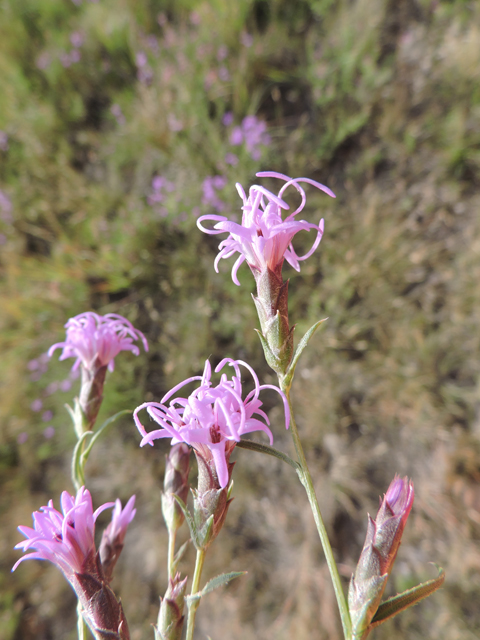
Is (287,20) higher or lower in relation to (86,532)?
higher

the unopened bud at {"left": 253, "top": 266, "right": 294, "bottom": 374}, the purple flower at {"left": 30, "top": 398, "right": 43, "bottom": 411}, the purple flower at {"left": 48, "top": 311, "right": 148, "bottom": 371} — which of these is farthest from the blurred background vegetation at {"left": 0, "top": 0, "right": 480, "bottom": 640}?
the unopened bud at {"left": 253, "top": 266, "right": 294, "bottom": 374}

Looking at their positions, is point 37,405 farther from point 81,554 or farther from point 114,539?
point 81,554

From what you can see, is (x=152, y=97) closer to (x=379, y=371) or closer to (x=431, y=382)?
(x=379, y=371)

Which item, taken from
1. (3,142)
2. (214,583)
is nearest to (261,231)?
(214,583)

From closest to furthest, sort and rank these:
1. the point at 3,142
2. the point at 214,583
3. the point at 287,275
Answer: the point at 214,583, the point at 287,275, the point at 3,142

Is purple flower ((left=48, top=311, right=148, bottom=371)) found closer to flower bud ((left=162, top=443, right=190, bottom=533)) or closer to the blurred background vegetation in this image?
flower bud ((left=162, top=443, right=190, bottom=533))

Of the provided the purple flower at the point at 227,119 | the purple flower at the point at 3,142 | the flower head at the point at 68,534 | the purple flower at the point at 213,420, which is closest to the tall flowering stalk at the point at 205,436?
the purple flower at the point at 213,420

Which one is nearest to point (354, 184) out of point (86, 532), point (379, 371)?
point (379, 371)
